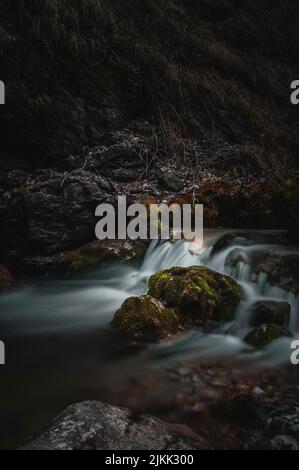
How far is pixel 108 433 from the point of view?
8.04 feet

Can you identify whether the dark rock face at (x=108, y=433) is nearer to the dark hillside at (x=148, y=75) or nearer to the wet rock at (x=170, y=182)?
the wet rock at (x=170, y=182)

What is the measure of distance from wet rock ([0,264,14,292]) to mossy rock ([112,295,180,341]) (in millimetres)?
3684

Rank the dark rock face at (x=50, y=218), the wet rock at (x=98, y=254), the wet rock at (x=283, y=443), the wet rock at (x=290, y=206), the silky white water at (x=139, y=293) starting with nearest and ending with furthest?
1. the wet rock at (x=283, y=443)
2. the silky white water at (x=139, y=293)
3. the wet rock at (x=290, y=206)
4. the wet rock at (x=98, y=254)
5. the dark rock face at (x=50, y=218)

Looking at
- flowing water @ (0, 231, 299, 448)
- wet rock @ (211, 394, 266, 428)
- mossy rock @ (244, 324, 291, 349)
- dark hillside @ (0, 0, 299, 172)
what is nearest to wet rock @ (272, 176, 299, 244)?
flowing water @ (0, 231, 299, 448)

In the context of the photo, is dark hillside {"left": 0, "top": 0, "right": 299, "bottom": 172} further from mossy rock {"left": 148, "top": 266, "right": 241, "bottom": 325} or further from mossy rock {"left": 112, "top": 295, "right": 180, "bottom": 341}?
mossy rock {"left": 112, "top": 295, "right": 180, "bottom": 341}

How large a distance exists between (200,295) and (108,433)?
284 centimetres

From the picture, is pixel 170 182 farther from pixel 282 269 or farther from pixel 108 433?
pixel 108 433

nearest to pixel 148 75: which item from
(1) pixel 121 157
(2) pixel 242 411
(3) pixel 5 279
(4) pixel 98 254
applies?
(1) pixel 121 157

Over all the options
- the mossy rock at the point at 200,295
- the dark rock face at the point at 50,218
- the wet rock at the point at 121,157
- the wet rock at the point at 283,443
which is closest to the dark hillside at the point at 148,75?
the wet rock at the point at 121,157

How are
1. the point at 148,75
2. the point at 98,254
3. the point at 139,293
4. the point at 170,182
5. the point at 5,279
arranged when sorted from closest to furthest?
1. the point at 139,293
2. the point at 5,279
3. the point at 98,254
4. the point at 170,182
5. the point at 148,75

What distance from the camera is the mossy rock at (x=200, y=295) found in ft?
16.6

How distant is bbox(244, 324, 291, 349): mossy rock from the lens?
443 cm

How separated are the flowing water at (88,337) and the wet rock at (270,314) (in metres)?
0.15

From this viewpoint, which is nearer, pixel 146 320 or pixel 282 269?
pixel 146 320
